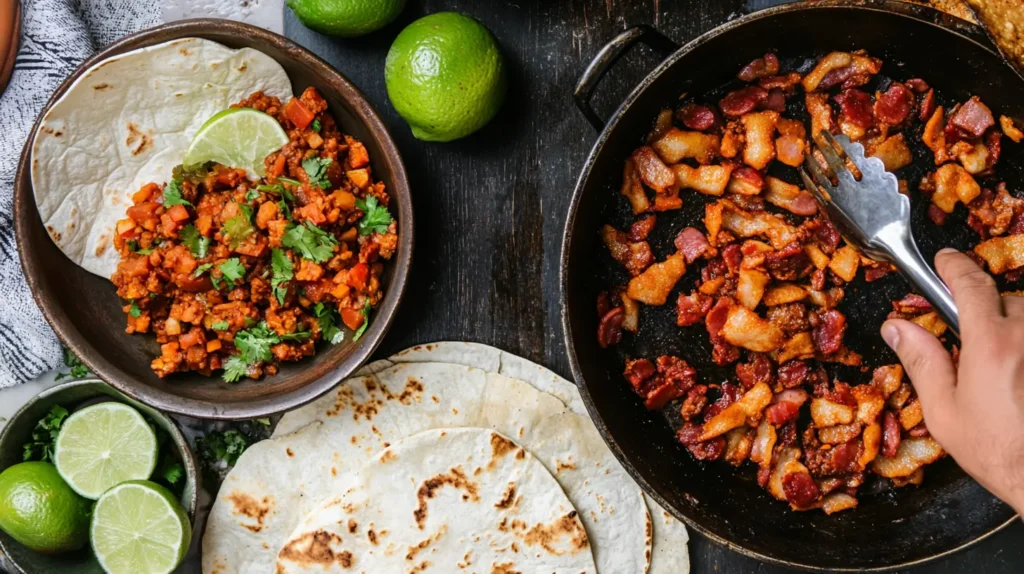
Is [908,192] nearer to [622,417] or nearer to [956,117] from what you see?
[956,117]

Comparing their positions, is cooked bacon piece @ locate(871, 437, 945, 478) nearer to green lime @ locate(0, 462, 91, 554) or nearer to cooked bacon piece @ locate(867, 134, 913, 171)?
cooked bacon piece @ locate(867, 134, 913, 171)

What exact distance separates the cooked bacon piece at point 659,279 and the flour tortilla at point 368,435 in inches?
22.4

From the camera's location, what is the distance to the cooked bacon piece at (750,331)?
3385mm

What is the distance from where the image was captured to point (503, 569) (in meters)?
3.51

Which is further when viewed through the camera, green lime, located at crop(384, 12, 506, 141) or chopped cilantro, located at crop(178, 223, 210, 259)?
chopped cilantro, located at crop(178, 223, 210, 259)

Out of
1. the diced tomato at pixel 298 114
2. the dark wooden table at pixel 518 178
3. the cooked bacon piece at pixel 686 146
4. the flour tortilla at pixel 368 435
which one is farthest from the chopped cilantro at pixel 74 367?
the cooked bacon piece at pixel 686 146

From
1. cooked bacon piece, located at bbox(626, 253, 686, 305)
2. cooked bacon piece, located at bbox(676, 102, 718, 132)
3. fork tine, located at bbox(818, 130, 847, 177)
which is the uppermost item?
fork tine, located at bbox(818, 130, 847, 177)

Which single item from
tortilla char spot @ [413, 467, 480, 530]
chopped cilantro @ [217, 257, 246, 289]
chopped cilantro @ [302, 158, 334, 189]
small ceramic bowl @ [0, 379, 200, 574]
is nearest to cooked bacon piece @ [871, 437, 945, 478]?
tortilla char spot @ [413, 467, 480, 530]

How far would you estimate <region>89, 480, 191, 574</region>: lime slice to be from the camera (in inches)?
131

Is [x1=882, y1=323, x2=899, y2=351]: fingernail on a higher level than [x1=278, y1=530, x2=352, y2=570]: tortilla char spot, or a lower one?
higher

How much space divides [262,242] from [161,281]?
1.48 ft

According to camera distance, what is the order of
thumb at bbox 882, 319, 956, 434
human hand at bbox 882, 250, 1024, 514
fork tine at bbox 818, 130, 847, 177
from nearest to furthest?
1. human hand at bbox 882, 250, 1024, 514
2. thumb at bbox 882, 319, 956, 434
3. fork tine at bbox 818, 130, 847, 177

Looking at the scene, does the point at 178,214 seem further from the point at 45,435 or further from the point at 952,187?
the point at 952,187

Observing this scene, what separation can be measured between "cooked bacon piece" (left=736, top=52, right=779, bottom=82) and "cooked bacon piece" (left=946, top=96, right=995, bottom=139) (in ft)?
2.39
